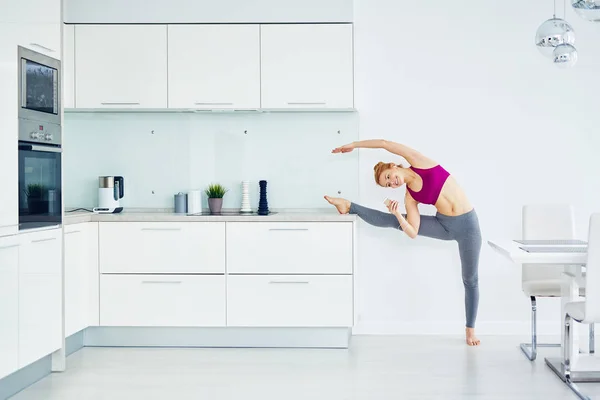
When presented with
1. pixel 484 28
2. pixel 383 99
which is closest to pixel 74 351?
pixel 383 99

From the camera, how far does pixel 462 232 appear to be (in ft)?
15.5

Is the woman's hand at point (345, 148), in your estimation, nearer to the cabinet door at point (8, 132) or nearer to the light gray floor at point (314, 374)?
the light gray floor at point (314, 374)

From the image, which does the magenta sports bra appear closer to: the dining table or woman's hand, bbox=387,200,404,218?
woman's hand, bbox=387,200,404,218

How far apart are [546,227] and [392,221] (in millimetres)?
986

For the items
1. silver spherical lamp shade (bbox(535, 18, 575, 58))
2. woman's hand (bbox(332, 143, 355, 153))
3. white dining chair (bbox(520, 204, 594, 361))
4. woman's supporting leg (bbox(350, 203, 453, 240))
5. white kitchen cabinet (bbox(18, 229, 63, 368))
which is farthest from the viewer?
woman's hand (bbox(332, 143, 355, 153))

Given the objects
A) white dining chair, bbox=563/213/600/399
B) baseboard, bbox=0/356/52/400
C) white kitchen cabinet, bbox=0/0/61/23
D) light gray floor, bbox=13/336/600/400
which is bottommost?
light gray floor, bbox=13/336/600/400

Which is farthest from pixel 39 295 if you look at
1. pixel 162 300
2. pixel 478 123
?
pixel 478 123

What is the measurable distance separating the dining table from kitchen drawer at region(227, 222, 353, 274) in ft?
3.31

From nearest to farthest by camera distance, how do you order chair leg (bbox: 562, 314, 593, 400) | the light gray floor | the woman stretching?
the light gray floor
chair leg (bbox: 562, 314, 593, 400)
the woman stretching

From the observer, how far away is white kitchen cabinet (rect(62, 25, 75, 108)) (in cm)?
481

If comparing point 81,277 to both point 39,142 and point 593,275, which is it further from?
point 593,275

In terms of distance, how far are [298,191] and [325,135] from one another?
1.47 ft

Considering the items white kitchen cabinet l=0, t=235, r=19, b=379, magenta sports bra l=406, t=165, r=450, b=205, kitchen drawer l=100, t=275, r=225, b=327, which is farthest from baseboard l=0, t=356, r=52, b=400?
magenta sports bra l=406, t=165, r=450, b=205

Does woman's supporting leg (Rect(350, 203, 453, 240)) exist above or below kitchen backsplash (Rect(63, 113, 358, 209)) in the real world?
below
